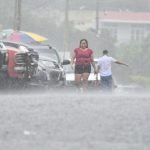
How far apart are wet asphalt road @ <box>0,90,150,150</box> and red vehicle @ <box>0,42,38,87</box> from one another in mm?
8571

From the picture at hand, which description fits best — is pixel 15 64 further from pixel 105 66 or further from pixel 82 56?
pixel 105 66

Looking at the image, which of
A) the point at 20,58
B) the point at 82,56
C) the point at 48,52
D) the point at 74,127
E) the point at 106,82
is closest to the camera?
the point at 74,127

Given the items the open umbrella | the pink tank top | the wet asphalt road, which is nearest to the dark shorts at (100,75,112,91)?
the pink tank top

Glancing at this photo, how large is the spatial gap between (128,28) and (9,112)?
8950 cm

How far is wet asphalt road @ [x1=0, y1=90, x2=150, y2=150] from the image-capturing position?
7469mm

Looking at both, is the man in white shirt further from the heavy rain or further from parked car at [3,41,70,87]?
parked car at [3,41,70,87]

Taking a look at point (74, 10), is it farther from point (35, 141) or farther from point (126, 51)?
point (35, 141)

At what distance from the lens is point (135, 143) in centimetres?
756

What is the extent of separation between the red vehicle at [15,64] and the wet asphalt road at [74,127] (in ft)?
28.1

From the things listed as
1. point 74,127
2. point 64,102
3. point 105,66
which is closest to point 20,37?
point 105,66

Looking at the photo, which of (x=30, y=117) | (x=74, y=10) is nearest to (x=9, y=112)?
(x=30, y=117)

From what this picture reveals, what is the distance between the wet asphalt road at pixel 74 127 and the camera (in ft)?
24.5

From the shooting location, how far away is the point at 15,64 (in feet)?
61.7

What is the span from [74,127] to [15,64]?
10.8 m
